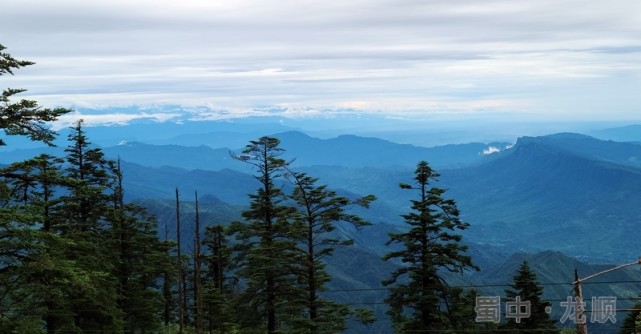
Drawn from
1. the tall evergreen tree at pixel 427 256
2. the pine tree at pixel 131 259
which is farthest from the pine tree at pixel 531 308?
the pine tree at pixel 131 259

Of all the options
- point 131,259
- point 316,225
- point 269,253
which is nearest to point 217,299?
point 131,259

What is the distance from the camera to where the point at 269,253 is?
107 feet

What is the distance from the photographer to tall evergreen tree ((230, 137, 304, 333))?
3272 centimetres

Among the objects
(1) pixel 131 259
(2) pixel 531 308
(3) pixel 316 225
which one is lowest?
(2) pixel 531 308

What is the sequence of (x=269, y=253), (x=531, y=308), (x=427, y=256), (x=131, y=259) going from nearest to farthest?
(x=269, y=253) < (x=427, y=256) < (x=131, y=259) < (x=531, y=308)

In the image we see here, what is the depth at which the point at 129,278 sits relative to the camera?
44.2 meters

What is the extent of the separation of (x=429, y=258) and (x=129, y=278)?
21831mm

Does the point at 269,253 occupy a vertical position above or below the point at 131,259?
above

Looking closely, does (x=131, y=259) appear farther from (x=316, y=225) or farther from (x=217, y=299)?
(x=316, y=225)

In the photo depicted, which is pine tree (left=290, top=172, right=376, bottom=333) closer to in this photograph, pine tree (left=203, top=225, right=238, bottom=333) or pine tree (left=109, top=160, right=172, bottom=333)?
pine tree (left=203, top=225, right=238, bottom=333)

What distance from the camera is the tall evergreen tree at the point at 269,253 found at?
107 feet

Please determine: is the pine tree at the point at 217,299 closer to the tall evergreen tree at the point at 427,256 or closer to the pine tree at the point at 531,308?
the tall evergreen tree at the point at 427,256

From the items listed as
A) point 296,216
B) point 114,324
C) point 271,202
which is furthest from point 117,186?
point 296,216

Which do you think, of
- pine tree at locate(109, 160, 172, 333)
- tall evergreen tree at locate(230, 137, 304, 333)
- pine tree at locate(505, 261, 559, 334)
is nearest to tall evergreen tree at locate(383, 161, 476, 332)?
tall evergreen tree at locate(230, 137, 304, 333)
